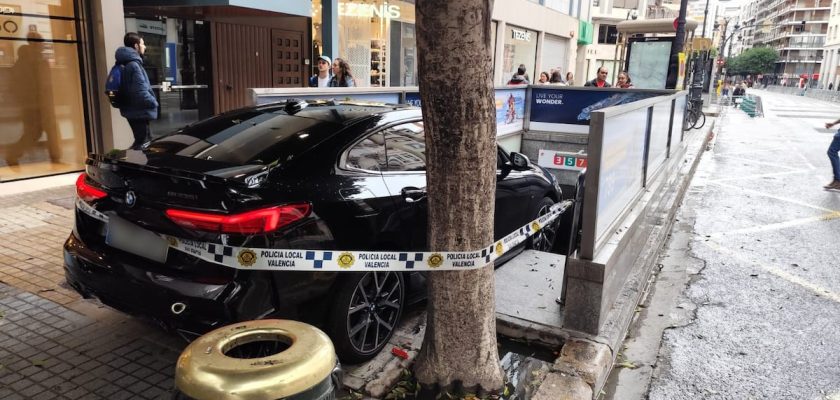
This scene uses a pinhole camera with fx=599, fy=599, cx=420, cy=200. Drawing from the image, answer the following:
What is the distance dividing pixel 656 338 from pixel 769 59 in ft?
446

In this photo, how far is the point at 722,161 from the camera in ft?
44.8

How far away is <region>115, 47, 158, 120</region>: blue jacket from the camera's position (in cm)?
710

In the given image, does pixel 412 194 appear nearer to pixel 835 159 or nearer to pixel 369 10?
pixel 835 159

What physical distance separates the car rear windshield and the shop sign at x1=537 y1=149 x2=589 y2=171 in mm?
6072

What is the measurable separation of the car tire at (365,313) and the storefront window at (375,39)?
10751 mm

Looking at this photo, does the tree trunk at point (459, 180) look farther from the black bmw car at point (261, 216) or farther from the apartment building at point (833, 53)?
the apartment building at point (833, 53)

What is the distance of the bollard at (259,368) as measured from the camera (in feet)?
6.49

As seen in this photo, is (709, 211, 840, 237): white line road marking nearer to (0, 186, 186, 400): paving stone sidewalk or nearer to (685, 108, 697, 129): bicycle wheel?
(0, 186, 186, 400): paving stone sidewalk

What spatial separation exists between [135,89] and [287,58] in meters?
6.57

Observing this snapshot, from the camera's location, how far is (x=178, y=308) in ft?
10.0

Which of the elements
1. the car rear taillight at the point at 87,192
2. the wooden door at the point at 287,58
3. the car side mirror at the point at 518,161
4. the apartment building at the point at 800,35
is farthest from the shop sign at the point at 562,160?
the apartment building at the point at 800,35

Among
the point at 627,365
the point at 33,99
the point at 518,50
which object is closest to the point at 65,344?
the point at 627,365

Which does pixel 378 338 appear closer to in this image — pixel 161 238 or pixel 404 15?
pixel 161 238

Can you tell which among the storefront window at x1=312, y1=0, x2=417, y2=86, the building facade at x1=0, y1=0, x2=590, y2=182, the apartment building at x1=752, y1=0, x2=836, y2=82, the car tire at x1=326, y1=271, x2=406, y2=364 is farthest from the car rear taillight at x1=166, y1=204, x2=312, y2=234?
the apartment building at x1=752, y1=0, x2=836, y2=82
